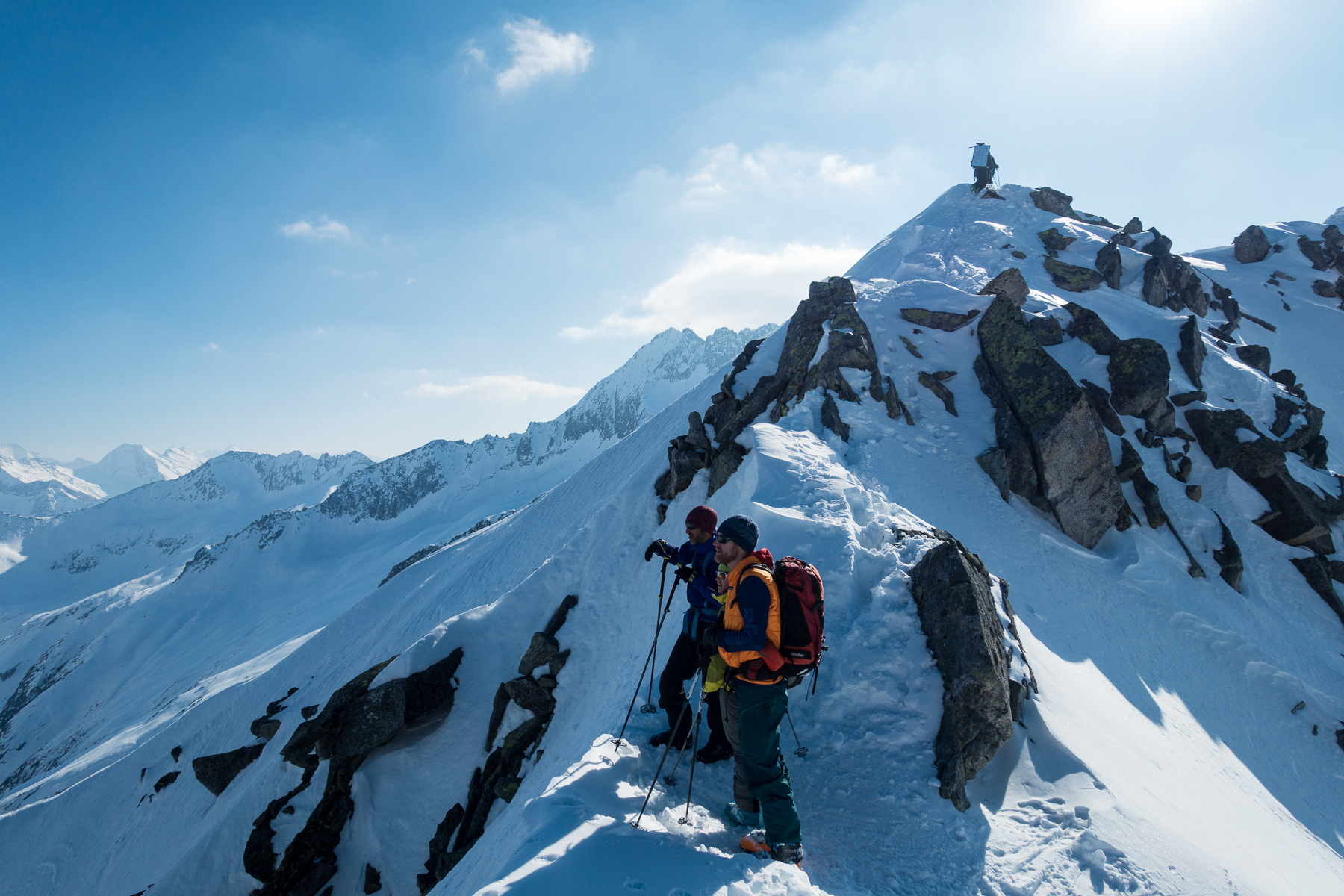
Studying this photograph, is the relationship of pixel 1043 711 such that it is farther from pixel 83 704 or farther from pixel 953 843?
pixel 83 704

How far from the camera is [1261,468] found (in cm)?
1764

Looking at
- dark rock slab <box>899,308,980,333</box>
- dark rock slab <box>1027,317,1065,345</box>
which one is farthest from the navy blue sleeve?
dark rock slab <box>1027,317,1065,345</box>

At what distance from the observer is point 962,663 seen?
663 cm

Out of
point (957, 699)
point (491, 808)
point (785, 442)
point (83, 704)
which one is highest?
point (785, 442)

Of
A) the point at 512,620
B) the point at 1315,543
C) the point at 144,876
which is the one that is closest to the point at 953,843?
the point at 512,620

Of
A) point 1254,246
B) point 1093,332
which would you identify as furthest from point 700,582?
point 1254,246

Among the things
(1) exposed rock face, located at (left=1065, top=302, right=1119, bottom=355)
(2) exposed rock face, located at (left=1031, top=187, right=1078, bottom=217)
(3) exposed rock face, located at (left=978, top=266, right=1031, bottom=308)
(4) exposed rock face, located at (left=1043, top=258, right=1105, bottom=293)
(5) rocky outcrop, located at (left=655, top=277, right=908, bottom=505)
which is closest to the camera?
(5) rocky outcrop, located at (left=655, top=277, right=908, bottom=505)

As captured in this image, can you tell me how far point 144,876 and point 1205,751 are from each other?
97.2 ft

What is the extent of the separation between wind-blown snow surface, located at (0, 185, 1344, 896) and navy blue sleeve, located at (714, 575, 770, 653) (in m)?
1.77

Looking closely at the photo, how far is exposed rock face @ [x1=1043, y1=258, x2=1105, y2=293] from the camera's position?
27.7m

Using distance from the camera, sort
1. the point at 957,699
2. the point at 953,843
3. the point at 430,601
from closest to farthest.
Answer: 1. the point at 953,843
2. the point at 957,699
3. the point at 430,601

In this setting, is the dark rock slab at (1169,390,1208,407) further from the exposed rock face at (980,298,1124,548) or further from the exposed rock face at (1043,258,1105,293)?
the exposed rock face at (1043,258,1105,293)

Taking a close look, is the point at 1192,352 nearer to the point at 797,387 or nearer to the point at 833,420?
the point at 797,387

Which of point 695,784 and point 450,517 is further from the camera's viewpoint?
point 450,517
